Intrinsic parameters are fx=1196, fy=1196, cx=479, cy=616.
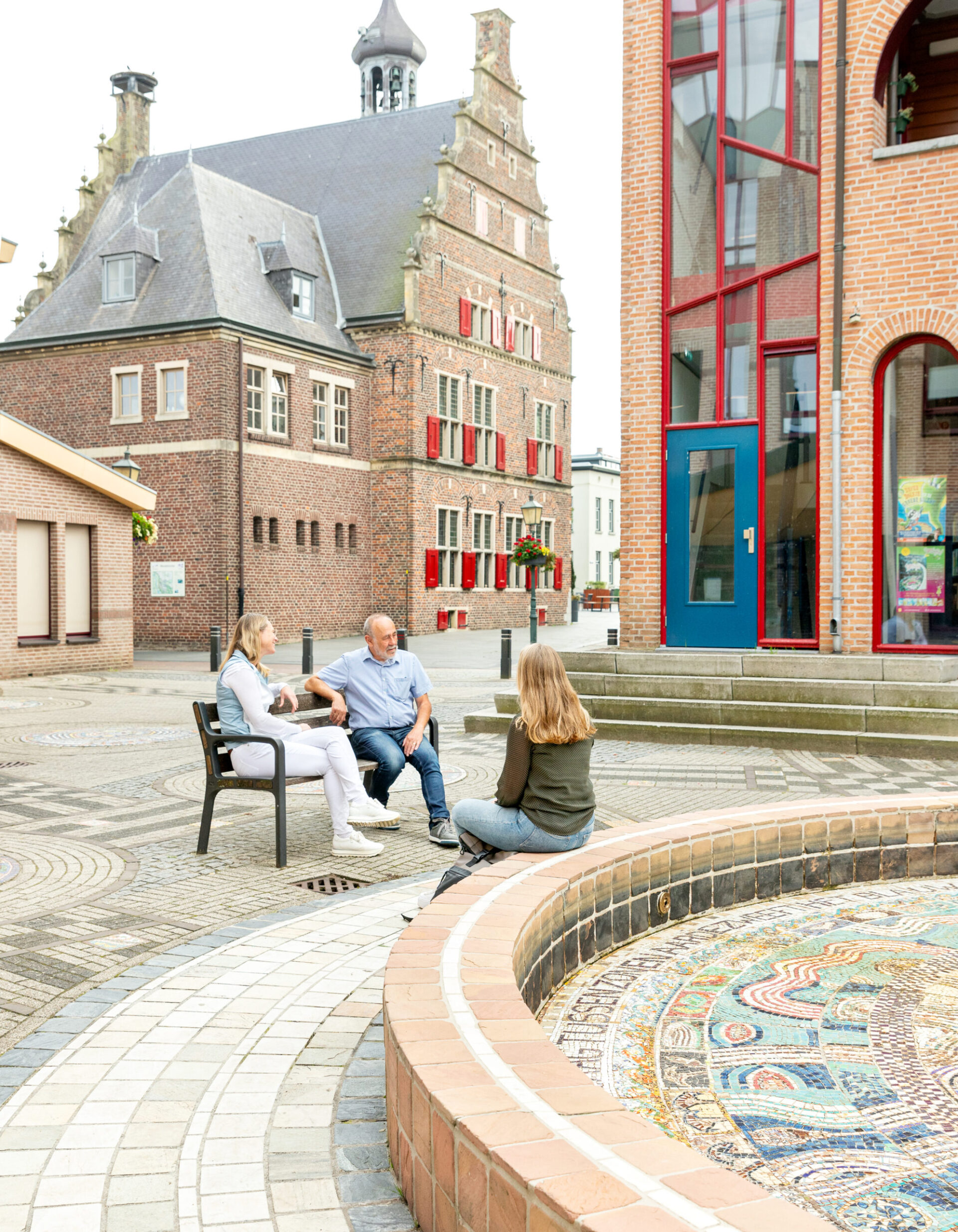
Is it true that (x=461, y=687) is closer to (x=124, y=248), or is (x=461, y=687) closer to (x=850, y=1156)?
(x=850, y=1156)

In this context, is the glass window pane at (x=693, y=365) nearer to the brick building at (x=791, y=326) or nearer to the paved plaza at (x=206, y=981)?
the brick building at (x=791, y=326)

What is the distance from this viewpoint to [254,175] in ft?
134

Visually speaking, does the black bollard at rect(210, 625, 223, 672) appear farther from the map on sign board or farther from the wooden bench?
the wooden bench

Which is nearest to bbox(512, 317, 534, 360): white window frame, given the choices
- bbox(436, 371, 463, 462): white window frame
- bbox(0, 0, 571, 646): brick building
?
bbox(0, 0, 571, 646): brick building

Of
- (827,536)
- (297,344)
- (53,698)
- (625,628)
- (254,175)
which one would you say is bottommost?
(53,698)

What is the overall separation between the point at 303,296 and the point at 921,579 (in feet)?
83.0

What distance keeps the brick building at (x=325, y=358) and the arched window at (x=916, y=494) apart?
20.9 meters

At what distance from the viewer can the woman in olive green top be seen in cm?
489

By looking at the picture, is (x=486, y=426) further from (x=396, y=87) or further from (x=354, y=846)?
(x=354, y=846)

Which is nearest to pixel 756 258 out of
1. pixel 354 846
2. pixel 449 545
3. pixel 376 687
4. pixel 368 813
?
pixel 376 687

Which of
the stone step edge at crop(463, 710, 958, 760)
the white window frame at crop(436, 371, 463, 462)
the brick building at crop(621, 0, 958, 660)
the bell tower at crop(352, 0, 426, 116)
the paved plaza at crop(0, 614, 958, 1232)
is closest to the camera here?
the paved plaza at crop(0, 614, 958, 1232)

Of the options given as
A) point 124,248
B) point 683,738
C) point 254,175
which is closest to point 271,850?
point 683,738

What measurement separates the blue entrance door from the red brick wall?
41.5 ft

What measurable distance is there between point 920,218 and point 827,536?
3317 millimetres
